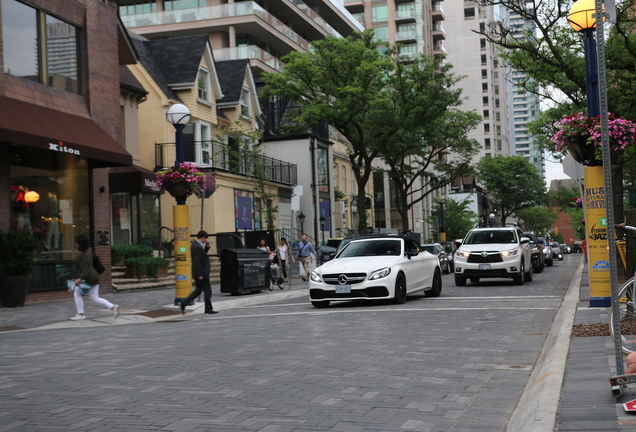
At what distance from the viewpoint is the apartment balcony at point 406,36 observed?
94.8m

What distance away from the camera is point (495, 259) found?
2241cm

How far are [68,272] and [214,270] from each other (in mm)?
9374

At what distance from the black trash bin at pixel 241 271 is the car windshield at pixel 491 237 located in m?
6.47

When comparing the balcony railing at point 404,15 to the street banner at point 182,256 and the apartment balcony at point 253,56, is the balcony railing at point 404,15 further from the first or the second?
the street banner at point 182,256

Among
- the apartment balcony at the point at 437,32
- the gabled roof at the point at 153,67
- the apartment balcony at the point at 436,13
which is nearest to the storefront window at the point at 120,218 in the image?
the gabled roof at the point at 153,67

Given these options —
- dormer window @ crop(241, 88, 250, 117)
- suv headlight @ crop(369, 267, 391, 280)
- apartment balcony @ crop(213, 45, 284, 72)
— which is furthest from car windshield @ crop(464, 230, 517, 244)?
apartment balcony @ crop(213, 45, 284, 72)

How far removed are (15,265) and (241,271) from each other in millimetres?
6159

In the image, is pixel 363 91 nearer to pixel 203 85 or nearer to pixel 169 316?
pixel 203 85

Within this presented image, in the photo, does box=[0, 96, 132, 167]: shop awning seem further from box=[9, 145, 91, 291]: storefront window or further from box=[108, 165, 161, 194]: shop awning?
box=[108, 165, 161, 194]: shop awning

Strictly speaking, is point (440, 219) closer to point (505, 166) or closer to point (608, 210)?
point (505, 166)

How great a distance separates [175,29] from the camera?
54438 millimetres


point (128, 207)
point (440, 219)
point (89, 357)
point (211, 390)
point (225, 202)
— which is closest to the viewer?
point (211, 390)

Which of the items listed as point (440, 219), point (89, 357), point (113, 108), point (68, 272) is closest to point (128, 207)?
point (113, 108)

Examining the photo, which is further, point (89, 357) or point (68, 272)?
point (68, 272)
